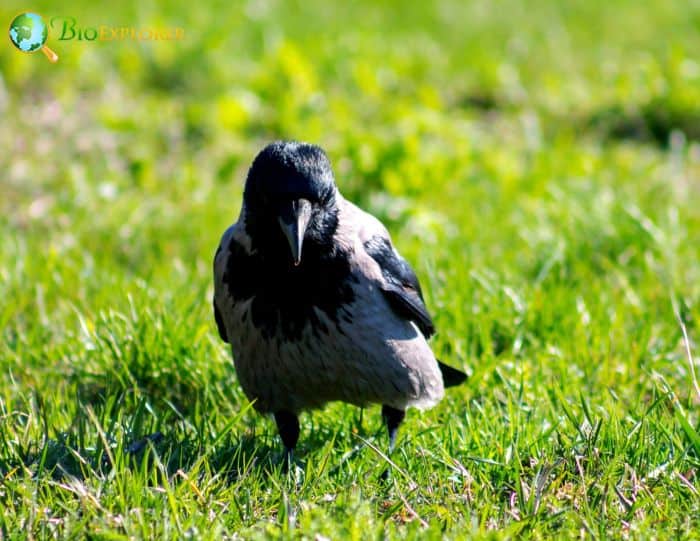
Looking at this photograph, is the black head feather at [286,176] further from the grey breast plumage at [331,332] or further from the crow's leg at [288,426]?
the crow's leg at [288,426]

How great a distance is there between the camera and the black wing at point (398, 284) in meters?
3.93

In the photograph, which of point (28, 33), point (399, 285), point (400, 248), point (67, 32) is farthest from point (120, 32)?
point (399, 285)

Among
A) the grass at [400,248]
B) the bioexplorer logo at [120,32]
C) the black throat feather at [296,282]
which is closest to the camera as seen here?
the grass at [400,248]

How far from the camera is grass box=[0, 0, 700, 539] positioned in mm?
3207

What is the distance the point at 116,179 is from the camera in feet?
21.3

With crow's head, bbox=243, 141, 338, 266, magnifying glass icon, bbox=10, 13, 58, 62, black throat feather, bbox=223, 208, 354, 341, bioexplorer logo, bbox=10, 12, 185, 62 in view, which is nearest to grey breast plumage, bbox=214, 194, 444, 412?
black throat feather, bbox=223, 208, 354, 341

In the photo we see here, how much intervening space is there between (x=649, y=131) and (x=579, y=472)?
5212 mm

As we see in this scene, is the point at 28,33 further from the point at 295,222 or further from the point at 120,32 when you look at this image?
the point at 295,222

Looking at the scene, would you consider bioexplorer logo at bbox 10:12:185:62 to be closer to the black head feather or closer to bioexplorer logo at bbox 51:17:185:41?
bioexplorer logo at bbox 51:17:185:41

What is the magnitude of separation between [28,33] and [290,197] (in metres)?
4.45

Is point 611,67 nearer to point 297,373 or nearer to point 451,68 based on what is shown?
point 451,68

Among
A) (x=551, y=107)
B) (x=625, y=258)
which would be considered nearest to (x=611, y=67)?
(x=551, y=107)

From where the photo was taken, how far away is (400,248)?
18.3ft

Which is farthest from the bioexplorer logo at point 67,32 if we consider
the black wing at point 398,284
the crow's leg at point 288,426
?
the crow's leg at point 288,426
